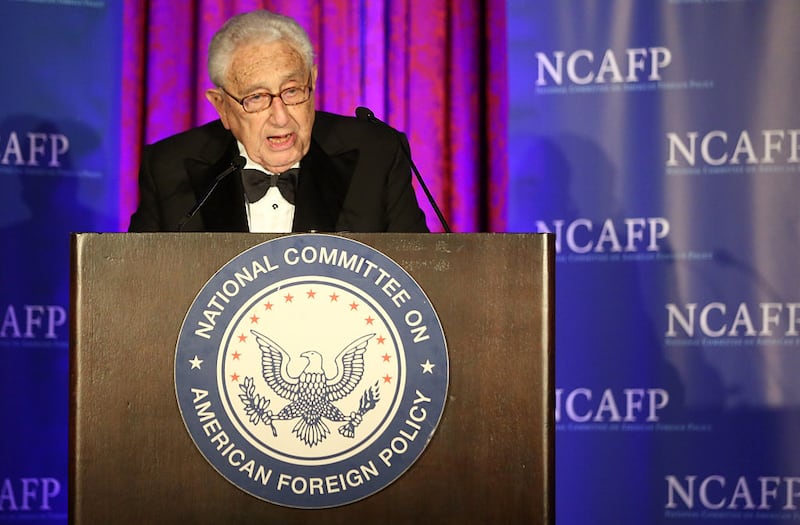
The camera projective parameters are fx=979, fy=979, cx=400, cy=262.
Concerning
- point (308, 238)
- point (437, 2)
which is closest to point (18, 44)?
point (437, 2)

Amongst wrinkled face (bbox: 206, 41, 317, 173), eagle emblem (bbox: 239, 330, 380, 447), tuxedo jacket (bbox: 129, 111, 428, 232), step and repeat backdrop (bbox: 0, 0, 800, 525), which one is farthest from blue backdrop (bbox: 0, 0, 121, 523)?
eagle emblem (bbox: 239, 330, 380, 447)

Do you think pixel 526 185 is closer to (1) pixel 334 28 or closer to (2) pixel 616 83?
(2) pixel 616 83

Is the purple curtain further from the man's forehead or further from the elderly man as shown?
the man's forehead

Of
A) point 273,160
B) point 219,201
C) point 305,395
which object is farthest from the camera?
point 273,160

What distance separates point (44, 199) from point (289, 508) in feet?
7.38

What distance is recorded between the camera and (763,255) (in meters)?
3.21

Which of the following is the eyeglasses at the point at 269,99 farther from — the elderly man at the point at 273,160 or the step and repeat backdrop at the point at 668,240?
the step and repeat backdrop at the point at 668,240

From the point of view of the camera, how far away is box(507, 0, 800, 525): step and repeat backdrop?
10.5 ft

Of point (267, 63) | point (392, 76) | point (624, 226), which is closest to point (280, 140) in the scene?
point (267, 63)

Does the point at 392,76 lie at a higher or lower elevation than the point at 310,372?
higher

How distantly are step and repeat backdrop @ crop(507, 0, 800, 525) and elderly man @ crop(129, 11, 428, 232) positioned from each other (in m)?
1.03

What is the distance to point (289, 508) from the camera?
1377 mm

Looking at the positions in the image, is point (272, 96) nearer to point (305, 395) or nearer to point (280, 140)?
point (280, 140)

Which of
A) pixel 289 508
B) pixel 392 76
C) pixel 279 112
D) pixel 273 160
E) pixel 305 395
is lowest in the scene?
pixel 289 508
